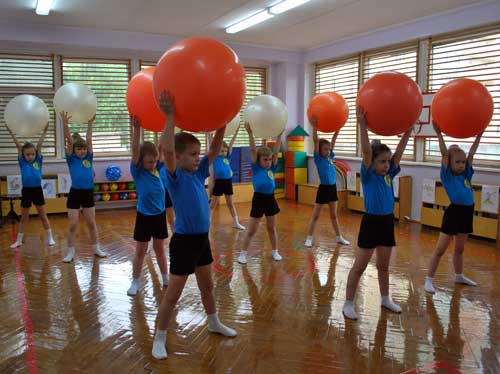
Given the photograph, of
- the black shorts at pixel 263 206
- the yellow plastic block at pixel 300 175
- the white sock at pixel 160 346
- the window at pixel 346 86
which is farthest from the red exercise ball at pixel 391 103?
the yellow plastic block at pixel 300 175

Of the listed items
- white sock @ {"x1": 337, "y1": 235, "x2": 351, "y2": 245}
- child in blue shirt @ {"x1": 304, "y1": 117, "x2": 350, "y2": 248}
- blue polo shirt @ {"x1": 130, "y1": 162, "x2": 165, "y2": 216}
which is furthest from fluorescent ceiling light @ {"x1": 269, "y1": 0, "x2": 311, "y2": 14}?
blue polo shirt @ {"x1": 130, "y1": 162, "x2": 165, "y2": 216}

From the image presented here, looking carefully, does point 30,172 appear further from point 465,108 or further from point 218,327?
point 465,108

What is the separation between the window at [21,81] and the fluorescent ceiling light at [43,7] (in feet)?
5.32

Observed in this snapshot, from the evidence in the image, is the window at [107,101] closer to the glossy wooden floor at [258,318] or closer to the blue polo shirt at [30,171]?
the blue polo shirt at [30,171]

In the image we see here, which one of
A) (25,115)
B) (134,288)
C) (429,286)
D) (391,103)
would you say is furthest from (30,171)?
(429,286)

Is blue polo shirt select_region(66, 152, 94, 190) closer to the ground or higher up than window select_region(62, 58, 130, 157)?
closer to the ground

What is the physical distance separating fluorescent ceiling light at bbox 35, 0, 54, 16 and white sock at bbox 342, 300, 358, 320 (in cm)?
548

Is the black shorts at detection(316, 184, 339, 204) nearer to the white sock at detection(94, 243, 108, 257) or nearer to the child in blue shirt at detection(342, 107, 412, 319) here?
the child in blue shirt at detection(342, 107, 412, 319)

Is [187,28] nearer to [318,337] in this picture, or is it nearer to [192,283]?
[192,283]

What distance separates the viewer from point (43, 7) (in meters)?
6.12

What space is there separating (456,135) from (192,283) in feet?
9.22

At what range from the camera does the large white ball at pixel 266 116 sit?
4430 mm

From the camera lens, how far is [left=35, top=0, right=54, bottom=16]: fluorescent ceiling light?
5.89 metres

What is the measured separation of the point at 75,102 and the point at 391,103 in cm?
335
